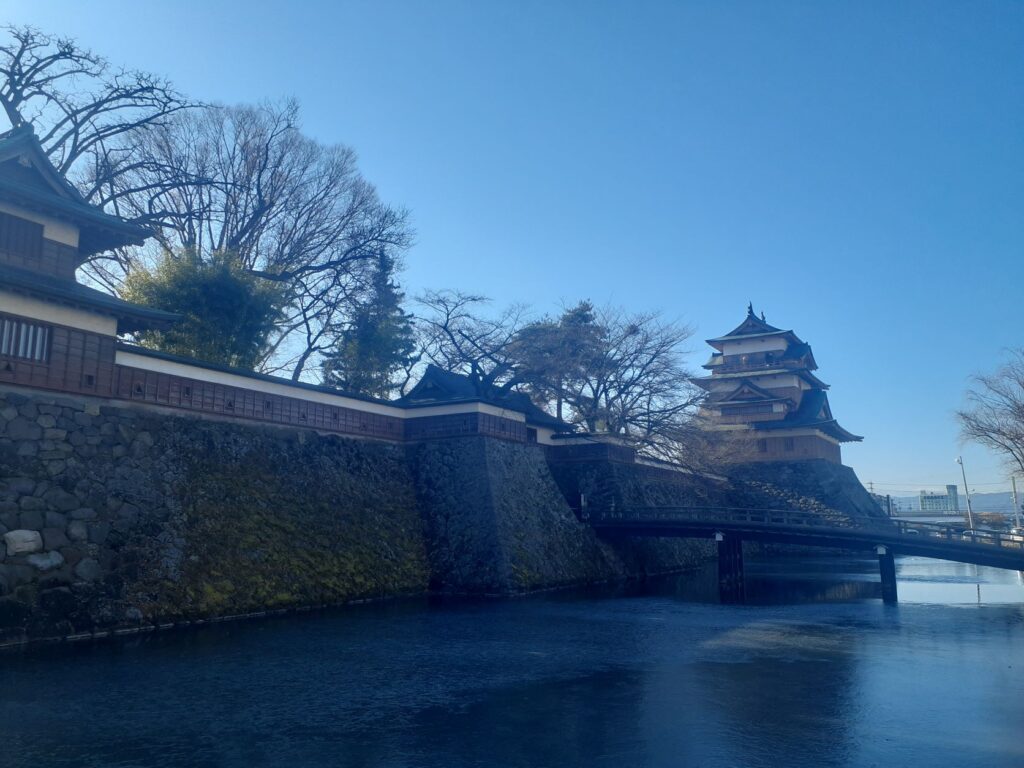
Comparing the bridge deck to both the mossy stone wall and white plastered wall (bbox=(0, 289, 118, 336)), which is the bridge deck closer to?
the mossy stone wall

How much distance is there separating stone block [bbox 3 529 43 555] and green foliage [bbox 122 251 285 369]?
9852mm

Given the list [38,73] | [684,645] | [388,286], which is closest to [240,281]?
[38,73]

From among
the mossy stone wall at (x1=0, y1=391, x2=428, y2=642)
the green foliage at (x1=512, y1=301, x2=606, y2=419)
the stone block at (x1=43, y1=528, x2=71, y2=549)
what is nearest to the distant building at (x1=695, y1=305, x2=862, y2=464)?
the green foliage at (x1=512, y1=301, x2=606, y2=419)

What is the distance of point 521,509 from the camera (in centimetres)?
2419

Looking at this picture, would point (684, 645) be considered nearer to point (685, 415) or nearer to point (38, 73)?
point (685, 415)

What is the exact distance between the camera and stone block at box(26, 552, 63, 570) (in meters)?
12.2

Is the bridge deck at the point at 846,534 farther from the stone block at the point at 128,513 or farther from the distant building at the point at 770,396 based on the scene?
the stone block at the point at 128,513

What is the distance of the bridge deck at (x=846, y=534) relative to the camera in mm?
19562

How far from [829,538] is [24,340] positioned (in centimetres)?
2177

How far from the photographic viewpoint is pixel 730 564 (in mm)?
24781

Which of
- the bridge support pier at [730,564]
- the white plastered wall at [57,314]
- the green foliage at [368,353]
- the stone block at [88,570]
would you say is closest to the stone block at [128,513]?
the stone block at [88,570]

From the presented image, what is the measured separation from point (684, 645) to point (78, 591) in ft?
35.8

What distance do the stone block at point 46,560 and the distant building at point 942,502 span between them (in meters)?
69.5

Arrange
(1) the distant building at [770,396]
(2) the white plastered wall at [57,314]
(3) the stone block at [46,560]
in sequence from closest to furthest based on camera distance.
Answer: (3) the stone block at [46,560]
(2) the white plastered wall at [57,314]
(1) the distant building at [770,396]
